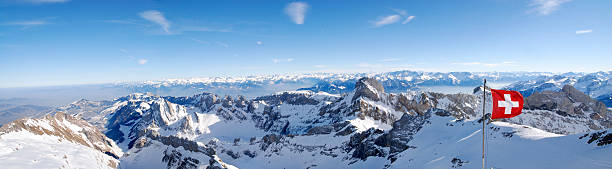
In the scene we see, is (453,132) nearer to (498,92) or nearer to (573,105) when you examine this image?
(498,92)

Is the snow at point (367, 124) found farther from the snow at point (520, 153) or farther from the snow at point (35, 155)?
the snow at point (35, 155)

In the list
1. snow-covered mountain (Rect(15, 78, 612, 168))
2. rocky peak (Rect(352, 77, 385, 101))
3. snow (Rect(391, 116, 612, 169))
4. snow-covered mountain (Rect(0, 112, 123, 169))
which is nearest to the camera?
snow (Rect(391, 116, 612, 169))

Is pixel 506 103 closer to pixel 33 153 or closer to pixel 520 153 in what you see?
pixel 520 153

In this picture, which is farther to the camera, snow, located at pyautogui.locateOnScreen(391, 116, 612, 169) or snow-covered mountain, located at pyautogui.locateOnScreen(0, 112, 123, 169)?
snow-covered mountain, located at pyautogui.locateOnScreen(0, 112, 123, 169)

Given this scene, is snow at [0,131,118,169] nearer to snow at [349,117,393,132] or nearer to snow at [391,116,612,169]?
snow at [391,116,612,169]

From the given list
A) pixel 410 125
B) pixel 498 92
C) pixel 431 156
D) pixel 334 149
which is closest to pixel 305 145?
pixel 334 149

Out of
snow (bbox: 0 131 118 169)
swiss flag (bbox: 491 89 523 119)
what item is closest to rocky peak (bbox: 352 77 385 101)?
snow (bbox: 0 131 118 169)

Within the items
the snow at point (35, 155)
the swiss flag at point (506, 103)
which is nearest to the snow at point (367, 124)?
the swiss flag at point (506, 103)

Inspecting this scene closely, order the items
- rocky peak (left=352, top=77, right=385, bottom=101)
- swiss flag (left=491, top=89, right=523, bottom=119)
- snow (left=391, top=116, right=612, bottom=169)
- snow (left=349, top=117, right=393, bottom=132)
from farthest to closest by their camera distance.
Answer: rocky peak (left=352, top=77, right=385, bottom=101), snow (left=349, top=117, right=393, bottom=132), snow (left=391, top=116, right=612, bottom=169), swiss flag (left=491, top=89, right=523, bottom=119)

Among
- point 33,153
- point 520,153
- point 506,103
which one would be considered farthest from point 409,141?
point 33,153
